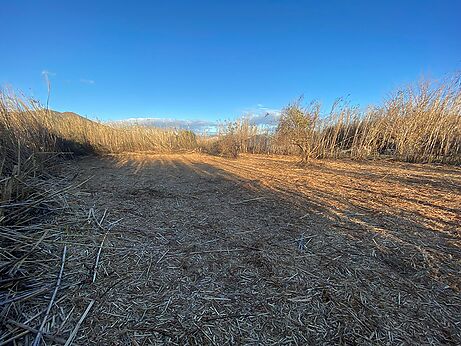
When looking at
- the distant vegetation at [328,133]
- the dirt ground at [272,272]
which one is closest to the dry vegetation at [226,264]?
the dirt ground at [272,272]

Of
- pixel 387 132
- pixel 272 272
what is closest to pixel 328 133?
pixel 387 132

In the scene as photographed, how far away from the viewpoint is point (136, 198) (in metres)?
3.74

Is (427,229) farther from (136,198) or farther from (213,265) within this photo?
(136,198)

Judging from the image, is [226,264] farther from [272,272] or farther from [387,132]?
[387,132]

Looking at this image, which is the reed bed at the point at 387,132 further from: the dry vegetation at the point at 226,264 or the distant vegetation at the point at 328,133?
the dry vegetation at the point at 226,264

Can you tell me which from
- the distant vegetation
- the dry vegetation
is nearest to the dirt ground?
the dry vegetation

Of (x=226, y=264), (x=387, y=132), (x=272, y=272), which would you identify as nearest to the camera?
(x=272, y=272)

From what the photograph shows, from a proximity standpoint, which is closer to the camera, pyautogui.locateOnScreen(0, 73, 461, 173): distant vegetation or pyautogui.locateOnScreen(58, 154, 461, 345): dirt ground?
pyautogui.locateOnScreen(58, 154, 461, 345): dirt ground

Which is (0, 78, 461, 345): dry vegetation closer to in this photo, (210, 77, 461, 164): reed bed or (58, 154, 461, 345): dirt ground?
(58, 154, 461, 345): dirt ground

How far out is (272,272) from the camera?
73.5 inches

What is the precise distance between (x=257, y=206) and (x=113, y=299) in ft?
7.51

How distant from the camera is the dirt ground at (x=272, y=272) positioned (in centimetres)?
135

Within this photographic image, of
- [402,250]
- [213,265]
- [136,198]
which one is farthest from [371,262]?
[136,198]

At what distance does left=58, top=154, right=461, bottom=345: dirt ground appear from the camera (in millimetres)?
1351
